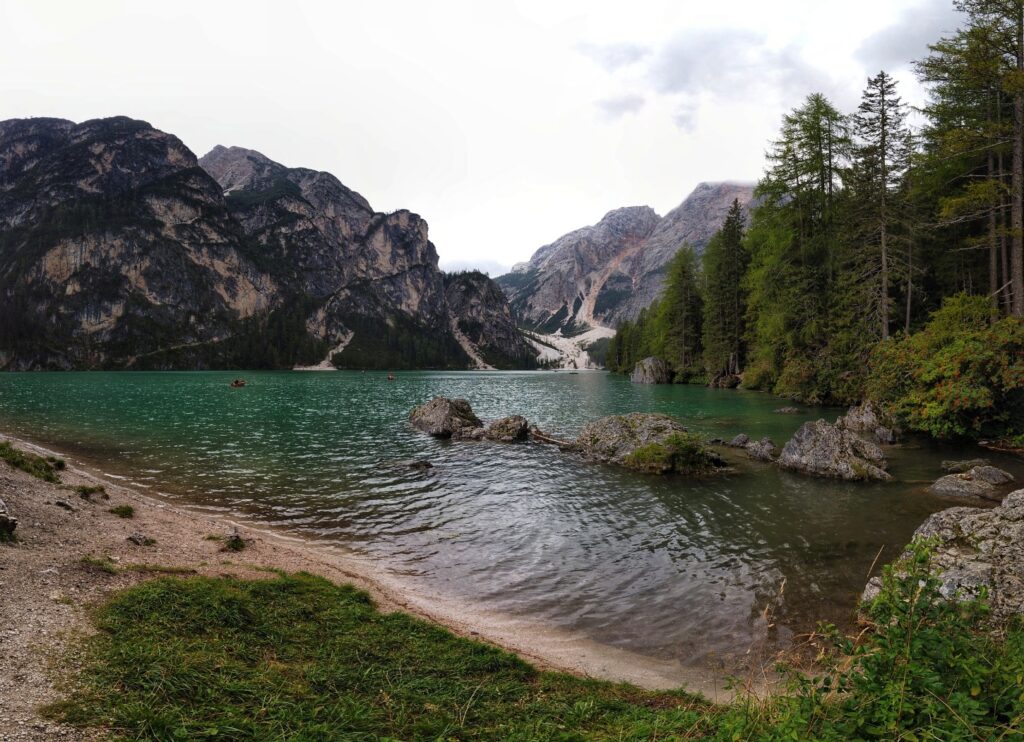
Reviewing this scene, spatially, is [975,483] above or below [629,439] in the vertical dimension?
below

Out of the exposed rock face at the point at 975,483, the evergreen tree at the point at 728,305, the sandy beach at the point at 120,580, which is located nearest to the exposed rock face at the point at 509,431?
the sandy beach at the point at 120,580

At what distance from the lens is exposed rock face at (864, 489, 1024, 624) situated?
8078 millimetres

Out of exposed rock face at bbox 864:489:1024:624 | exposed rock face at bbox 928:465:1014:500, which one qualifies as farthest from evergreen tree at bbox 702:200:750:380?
exposed rock face at bbox 864:489:1024:624

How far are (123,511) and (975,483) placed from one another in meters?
29.5

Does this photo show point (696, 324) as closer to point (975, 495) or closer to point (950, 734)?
point (975, 495)

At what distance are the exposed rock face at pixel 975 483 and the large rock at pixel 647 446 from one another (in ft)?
27.0

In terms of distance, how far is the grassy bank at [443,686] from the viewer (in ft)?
13.6

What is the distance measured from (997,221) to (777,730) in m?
45.4

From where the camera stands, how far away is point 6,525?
30.9 ft

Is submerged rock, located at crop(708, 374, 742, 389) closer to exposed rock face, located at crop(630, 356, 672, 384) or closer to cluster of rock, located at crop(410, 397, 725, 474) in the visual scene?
exposed rock face, located at crop(630, 356, 672, 384)

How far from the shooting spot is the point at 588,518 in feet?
55.6

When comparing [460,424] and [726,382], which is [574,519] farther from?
[726,382]

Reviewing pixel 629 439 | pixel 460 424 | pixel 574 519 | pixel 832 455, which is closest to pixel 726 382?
pixel 460 424

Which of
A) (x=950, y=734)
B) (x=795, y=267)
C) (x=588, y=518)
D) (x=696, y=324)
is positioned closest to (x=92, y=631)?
(x=950, y=734)
